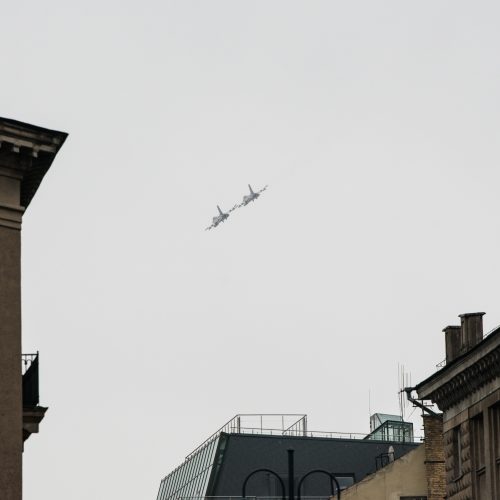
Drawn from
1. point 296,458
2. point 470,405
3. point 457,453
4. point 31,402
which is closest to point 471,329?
point 470,405

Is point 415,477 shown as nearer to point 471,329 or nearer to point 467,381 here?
point 471,329

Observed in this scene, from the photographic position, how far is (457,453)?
5478 cm

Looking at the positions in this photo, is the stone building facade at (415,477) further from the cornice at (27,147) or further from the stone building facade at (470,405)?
Result: the cornice at (27,147)

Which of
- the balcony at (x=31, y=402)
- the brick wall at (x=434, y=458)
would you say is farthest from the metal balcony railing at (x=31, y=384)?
the brick wall at (x=434, y=458)

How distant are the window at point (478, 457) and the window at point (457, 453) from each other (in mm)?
1537

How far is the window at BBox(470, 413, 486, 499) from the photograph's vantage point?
51.8 m

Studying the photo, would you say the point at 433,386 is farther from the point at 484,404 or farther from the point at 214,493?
the point at 214,493

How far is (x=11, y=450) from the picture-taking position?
40469 millimetres

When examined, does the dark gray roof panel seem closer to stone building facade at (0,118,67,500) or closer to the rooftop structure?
the rooftop structure

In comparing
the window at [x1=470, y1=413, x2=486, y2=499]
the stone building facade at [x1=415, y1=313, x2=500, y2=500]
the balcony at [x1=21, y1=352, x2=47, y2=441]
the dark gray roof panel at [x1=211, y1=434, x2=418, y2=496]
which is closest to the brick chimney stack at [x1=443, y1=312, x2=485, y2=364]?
the stone building facade at [x1=415, y1=313, x2=500, y2=500]

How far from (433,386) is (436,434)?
1898cm

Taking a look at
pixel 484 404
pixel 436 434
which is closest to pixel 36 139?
pixel 484 404

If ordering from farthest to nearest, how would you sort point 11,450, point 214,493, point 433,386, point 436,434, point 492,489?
point 214,493 < point 436,434 < point 433,386 < point 492,489 < point 11,450

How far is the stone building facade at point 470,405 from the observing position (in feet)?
165
